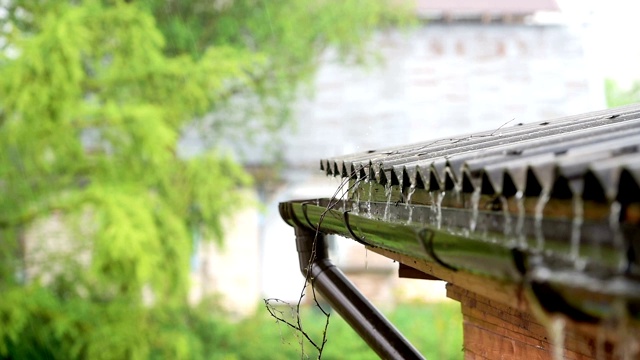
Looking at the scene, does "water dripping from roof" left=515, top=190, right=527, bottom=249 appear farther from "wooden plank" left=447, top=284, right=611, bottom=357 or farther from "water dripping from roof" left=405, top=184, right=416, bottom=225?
"wooden plank" left=447, top=284, right=611, bottom=357

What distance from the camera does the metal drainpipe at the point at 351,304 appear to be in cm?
273

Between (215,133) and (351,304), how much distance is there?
364 inches

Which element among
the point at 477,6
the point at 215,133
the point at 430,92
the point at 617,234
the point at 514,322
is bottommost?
the point at 514,322

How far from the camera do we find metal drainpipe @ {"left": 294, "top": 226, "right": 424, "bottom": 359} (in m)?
2.73

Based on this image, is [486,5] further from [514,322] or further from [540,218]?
[540,218]

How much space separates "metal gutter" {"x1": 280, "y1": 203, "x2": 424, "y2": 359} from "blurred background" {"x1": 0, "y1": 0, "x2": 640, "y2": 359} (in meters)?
4.69

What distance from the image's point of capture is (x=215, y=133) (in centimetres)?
1202

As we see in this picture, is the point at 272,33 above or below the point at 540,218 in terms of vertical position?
above

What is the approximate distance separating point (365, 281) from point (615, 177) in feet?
36.4

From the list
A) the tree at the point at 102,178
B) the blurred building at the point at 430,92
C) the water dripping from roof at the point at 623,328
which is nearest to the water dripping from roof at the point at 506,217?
the water dripping from roof at the point at 623,328

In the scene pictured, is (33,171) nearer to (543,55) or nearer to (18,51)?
(18,51)

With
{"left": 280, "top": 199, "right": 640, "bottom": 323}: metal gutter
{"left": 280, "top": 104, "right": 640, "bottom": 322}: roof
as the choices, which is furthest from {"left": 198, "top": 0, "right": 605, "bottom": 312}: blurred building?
{"left": 280, "top": 199, "right": 640, "bottom": 323}: metal gutter

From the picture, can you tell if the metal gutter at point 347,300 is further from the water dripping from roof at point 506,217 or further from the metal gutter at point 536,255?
the water dripping from roof at point 506,217

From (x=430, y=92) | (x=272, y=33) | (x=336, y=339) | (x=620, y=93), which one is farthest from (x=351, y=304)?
(x=620, y=93)
